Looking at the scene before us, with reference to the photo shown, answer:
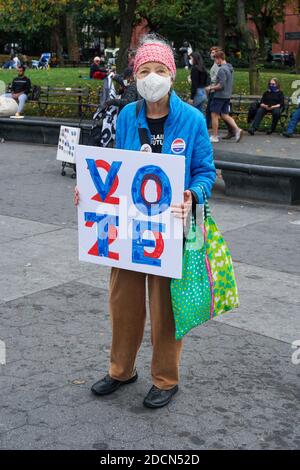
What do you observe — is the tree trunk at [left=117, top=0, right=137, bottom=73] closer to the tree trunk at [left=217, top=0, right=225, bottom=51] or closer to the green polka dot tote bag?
the tree trunk at [left=217, top=0, right=225, bottom=51]

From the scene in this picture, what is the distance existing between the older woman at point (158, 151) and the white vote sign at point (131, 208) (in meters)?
0.12

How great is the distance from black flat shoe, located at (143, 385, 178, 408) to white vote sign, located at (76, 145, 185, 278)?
76 centimetres

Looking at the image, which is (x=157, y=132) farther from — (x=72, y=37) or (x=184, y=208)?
(x=72, y=37)

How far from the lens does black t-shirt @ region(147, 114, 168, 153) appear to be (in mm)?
3831

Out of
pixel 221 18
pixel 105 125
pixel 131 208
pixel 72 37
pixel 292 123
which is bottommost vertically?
pixel 292 123

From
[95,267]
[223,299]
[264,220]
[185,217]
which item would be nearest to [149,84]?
[185,217]

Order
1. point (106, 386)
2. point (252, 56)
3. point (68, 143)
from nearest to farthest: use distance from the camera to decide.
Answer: point (106, 386) < point (68, 143) < point (252, 56)

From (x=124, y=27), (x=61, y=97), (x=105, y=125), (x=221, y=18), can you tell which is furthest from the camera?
(x=221, y=18)

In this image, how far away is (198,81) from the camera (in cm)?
1539

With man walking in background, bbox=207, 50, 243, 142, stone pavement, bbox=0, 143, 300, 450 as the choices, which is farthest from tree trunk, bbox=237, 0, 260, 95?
stone pavement, bbox=0, 143, 300, 450

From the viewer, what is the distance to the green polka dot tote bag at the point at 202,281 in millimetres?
3812

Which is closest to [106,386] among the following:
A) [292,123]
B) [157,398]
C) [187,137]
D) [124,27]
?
[157,398]

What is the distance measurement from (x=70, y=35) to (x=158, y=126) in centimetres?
5466

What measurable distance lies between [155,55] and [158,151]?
0.50 meters
